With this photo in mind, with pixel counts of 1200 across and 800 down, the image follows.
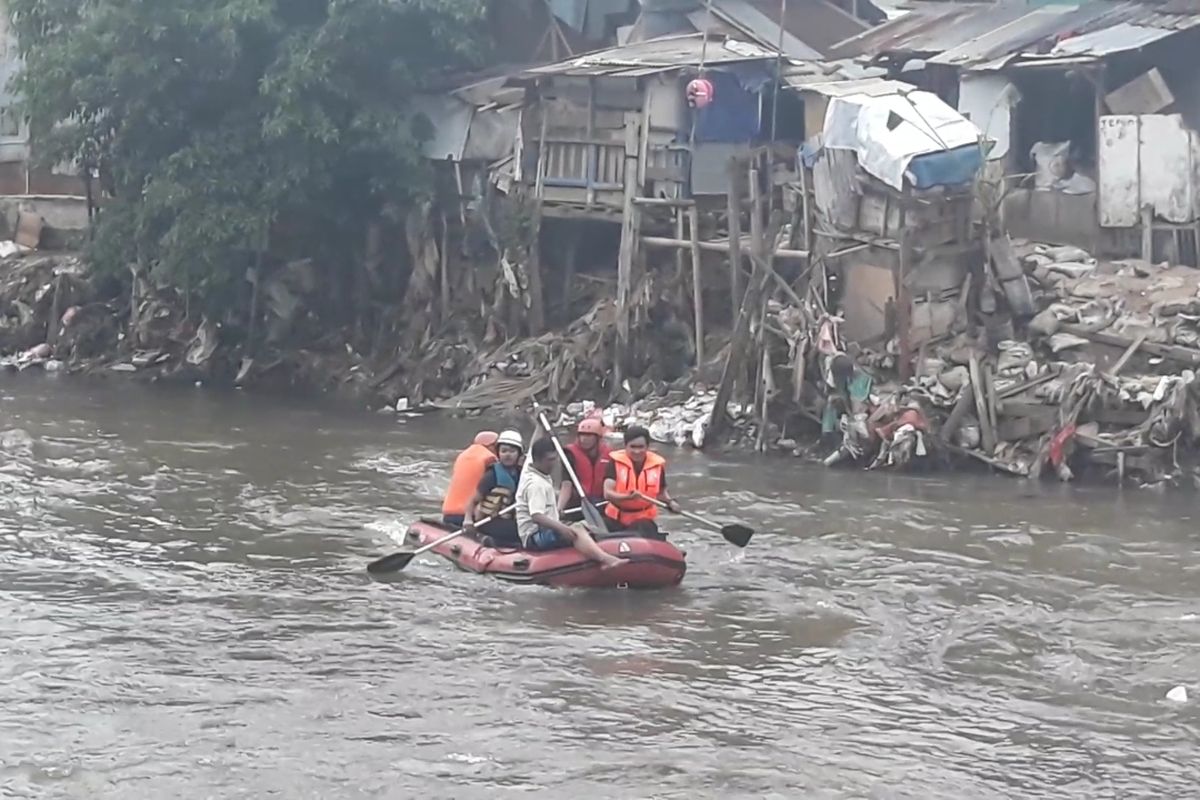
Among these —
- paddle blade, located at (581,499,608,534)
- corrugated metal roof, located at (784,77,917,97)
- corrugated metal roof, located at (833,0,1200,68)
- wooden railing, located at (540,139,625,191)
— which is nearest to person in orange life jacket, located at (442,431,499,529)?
paddle blade, located at (581,499,608,534)

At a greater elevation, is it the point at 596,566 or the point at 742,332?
the point at 742,332

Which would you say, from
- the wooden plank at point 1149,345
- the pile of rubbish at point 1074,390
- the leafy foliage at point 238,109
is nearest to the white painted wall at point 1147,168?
the pile of rubbish at point 1074,390

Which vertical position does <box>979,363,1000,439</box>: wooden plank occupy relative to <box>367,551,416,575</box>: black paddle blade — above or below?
above

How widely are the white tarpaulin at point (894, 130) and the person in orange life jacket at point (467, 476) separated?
703cm

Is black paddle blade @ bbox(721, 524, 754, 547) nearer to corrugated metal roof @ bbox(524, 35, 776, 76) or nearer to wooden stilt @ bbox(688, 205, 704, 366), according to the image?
wooden stilt @ bbox(688, 205, 704, 366)

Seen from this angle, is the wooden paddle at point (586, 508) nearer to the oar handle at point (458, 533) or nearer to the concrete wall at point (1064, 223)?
the oar handle at point (458, 533)

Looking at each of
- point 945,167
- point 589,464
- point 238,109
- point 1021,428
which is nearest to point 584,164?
point 238,109

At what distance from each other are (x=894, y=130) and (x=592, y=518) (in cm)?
811

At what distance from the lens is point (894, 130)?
21359 mm

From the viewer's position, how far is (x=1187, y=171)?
2258cm

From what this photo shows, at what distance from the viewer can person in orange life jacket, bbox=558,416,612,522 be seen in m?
15.4

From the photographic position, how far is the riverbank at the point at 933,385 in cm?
1977

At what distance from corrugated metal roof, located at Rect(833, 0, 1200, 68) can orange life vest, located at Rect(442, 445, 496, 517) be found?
1087cm

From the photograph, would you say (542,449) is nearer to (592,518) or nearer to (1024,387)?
(592,518)
